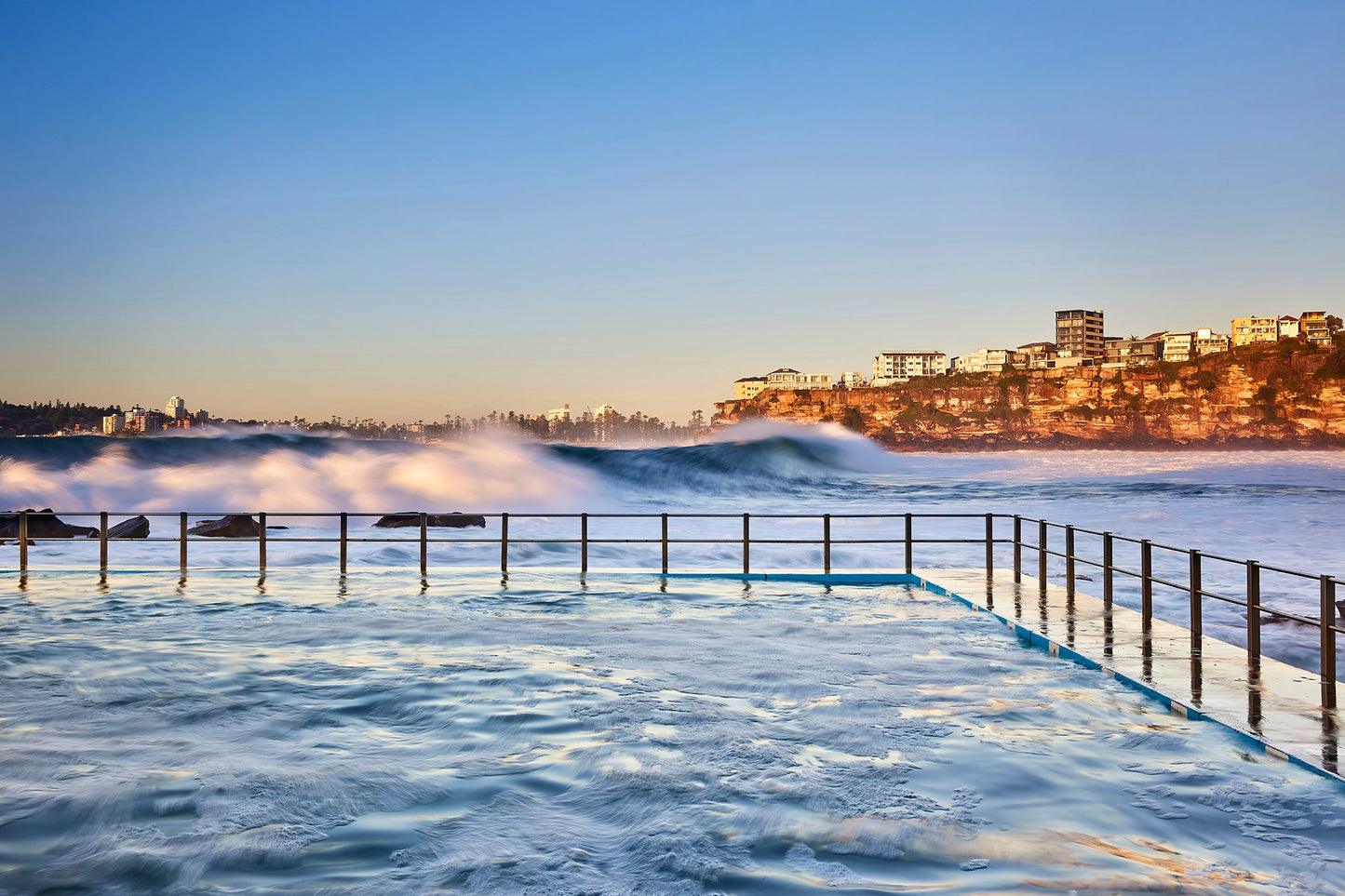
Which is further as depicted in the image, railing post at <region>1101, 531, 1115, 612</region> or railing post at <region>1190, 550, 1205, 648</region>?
railing post at <region>1101, 531, 1115, 612</region>

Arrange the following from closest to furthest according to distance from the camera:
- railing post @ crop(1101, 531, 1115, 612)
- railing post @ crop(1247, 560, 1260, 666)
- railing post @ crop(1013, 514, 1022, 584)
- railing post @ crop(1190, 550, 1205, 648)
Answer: railing post @ crop(1247, 560, 1260, 666)
railing post @ crop(1190, 550, 1205, 648)
railing post @ crop(1101, 531, 1115, 612)
railing post @ crop(1013, 514, 1022, 584)

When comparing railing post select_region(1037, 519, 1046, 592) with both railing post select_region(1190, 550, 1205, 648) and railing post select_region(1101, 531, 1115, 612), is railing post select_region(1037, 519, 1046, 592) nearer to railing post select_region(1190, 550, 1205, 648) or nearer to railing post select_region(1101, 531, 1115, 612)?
railing post select_region(1101, 531, 1115, 612)

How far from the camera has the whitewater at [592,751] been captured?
17.2ft

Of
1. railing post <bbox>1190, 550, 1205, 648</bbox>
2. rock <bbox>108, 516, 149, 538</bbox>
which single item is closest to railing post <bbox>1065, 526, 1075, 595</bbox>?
railing post <bbox>1190, 550, 1205, 648</bbox>

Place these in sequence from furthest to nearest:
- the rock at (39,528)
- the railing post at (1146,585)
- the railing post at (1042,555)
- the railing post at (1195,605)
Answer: the rock at (39,528) → the railing post at (1042,555) → the railing post at (1146,585) → the railing post at (1195,605)

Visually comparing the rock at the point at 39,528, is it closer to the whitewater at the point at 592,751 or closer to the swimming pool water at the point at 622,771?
the whitewater at the point at 592,751

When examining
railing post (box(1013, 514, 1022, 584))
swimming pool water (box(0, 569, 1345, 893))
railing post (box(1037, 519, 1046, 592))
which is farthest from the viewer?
railing post (box(1013, 514, 1022, 584))

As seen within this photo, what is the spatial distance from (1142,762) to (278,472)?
79.8 m

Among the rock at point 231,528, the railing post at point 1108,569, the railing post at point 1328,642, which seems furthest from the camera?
the rock at point 231,528

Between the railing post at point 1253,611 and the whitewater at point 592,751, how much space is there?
1.21 m

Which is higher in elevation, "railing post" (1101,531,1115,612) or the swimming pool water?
"railing post" (1101,531,1115,612)

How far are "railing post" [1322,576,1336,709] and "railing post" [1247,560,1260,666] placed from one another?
547 mm

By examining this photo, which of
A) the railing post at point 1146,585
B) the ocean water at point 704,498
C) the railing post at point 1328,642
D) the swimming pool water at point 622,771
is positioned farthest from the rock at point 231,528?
the railing post at point 1328,642

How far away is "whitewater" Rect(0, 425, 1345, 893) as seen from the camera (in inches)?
206
